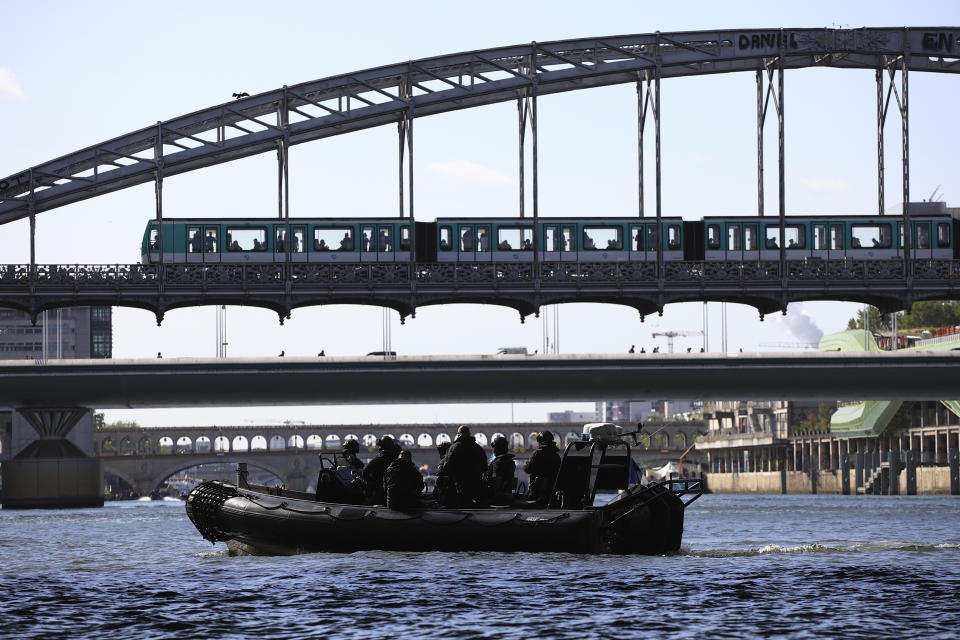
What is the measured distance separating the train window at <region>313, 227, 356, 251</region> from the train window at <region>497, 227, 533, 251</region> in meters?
6.99

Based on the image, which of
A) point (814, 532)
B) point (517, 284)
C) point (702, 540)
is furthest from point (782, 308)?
point (702, 540)

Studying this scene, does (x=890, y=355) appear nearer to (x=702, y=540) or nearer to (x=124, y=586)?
(x=702, y=540)

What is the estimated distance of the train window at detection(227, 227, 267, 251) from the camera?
76188 mm

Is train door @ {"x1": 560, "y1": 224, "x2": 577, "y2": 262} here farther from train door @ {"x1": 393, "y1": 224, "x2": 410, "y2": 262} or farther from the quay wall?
the quay wall

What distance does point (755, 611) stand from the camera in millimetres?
25516

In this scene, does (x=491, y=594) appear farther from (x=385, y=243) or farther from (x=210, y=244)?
(x=210, y=244)

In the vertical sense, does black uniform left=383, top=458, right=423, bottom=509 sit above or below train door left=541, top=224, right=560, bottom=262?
below

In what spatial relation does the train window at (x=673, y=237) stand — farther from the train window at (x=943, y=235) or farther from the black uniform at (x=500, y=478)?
the black uniform at (x=500, y=478)

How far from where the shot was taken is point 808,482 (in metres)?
164

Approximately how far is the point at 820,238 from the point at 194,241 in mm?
29821

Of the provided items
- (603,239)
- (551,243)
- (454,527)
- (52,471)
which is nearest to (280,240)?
(551,243)

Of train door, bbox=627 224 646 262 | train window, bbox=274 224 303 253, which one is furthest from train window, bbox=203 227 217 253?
train door, bbox=627 224 646 262

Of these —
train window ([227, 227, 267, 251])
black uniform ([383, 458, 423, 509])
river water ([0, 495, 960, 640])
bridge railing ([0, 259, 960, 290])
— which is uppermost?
train window ([227, 227, 267, 251])

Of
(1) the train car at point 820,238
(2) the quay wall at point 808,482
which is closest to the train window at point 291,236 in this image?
(1) the train car at point 820,238
